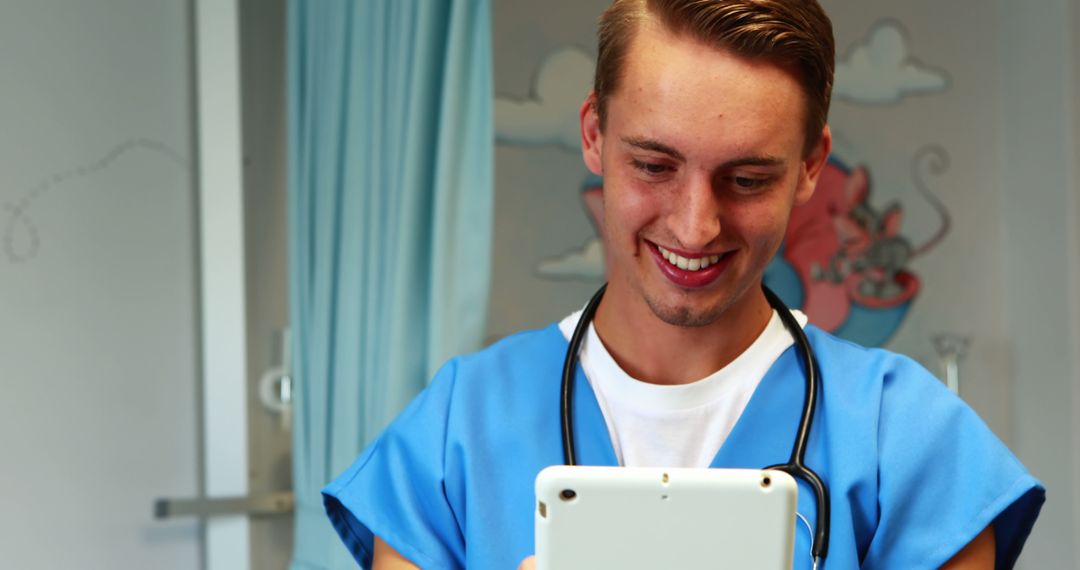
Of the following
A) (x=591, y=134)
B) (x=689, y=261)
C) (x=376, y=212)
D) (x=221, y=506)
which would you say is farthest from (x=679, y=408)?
(x=221, y=506)

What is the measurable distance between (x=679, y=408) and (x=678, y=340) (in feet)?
0.20

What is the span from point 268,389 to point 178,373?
0.14 m

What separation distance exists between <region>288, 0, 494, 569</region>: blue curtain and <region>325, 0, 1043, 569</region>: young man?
329 mm

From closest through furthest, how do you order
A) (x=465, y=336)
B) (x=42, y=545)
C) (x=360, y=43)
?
(x=465, y=336) → (x=360, y=43) → (x=42, y=545)

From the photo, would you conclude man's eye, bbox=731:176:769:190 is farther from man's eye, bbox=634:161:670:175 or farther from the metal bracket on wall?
the metal bracket on wall

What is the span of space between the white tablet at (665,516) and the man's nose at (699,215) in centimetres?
22

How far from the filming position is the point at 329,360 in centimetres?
166

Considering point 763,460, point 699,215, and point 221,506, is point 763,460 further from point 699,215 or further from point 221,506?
point 221,506

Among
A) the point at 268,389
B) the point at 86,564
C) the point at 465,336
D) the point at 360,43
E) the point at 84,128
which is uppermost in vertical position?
the point at 360,43

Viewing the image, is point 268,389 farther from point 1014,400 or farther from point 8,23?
point 1014,400

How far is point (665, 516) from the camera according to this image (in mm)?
804

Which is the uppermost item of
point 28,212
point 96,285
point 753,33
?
point 753,33

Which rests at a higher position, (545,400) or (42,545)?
(545,400)

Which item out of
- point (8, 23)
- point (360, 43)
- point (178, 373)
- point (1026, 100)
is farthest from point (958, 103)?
point (8, 23)
